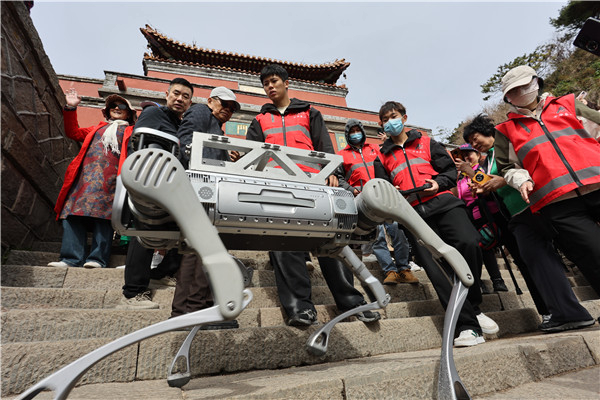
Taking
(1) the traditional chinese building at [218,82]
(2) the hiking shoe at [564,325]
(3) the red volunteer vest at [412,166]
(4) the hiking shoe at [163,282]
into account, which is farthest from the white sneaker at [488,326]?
(1) the traditional chinese building at [218,82]

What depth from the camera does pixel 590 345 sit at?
179 centimetres

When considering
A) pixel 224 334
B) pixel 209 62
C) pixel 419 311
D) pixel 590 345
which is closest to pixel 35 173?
pixel 224 334

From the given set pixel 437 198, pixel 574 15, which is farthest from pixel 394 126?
pixel 574 15

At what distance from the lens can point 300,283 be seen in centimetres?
207

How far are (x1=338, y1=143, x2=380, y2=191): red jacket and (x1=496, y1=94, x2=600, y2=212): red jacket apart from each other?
1628mm

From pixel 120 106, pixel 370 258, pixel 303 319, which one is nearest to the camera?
pixel 303 319

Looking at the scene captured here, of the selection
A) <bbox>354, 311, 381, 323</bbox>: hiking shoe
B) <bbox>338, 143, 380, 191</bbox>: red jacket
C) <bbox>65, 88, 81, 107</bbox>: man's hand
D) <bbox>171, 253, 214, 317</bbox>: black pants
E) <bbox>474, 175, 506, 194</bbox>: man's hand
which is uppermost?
<bbox>65, 88, 81, 107</bbox>: man's hand

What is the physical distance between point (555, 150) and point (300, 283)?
6.07ft

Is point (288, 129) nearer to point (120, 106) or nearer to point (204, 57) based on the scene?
point (120, 106)

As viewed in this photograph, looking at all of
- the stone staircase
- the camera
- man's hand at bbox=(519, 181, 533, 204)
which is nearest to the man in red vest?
the stone staircase

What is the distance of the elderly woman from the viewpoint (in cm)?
277

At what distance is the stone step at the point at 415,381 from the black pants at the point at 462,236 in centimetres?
64

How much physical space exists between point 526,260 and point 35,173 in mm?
4361

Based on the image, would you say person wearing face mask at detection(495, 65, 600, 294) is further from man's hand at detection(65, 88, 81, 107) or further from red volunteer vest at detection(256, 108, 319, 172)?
man's hand at detection(65, 88, 81, 107)
